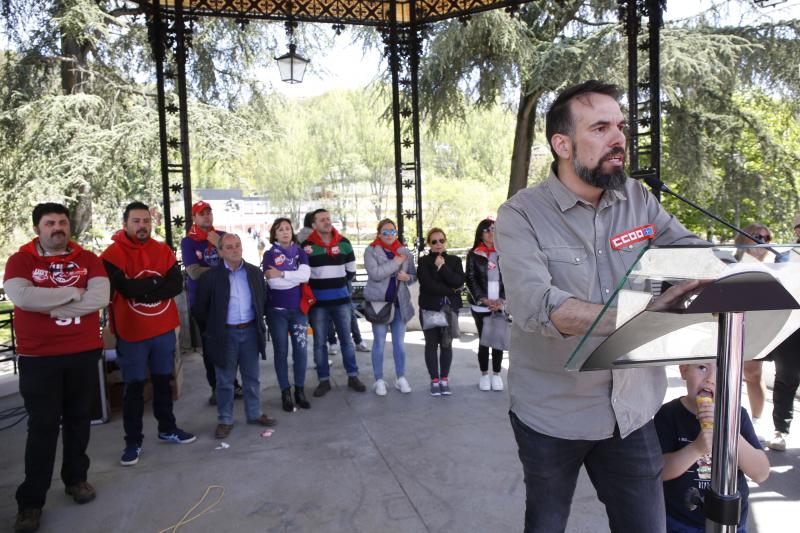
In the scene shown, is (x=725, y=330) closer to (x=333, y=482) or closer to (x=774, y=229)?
(x=333, y=482)

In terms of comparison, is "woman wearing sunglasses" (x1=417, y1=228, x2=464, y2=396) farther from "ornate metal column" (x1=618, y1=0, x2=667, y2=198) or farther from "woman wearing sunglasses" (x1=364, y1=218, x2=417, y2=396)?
"ornate metal column" (x1=618, y1=0, x2=667, y2=198)

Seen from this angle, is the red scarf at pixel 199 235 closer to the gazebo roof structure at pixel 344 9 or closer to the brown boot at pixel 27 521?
the brown boot at pixel 27 521

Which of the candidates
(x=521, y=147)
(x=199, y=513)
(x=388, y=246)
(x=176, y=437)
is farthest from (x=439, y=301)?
Answer: (x=521, y=147)

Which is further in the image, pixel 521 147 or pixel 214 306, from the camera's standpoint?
pixel 521 147

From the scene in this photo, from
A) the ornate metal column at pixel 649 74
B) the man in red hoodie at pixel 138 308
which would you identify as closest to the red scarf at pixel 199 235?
the man in red hoodie at pixel 138 308

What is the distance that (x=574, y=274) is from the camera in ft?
5.58

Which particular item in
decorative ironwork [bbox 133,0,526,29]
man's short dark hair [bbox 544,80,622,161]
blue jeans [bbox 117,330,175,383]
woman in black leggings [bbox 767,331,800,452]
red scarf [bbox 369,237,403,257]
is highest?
decorative ironwork [bbox 133,0,526,29]

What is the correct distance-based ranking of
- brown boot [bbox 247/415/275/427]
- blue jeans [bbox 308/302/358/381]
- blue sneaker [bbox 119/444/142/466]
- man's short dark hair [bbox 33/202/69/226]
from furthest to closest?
blue jeans [bbox 308/302/358/381] → brown boot [bbox 247/415/275/427] → blue sneaker [bbox 119/444/142/466] → man's short dark hair [bbox 33/202/69/226]

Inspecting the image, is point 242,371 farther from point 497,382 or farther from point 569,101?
point 569,101

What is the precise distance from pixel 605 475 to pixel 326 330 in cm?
424

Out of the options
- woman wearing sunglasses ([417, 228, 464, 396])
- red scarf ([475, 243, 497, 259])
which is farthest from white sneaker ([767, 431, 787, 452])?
red scarf ([475, 243, 497, 259])

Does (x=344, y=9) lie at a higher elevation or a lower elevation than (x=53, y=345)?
higher

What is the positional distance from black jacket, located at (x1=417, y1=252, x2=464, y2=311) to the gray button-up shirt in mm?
3958

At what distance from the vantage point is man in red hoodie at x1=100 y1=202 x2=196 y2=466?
13.8 ft
